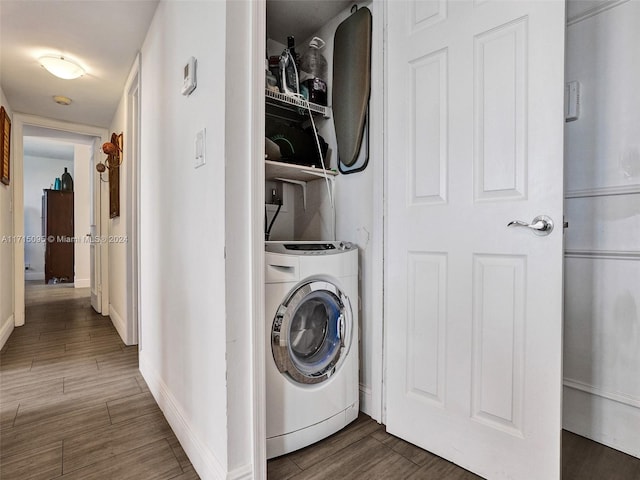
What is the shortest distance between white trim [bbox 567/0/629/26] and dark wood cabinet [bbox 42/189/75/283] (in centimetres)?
775

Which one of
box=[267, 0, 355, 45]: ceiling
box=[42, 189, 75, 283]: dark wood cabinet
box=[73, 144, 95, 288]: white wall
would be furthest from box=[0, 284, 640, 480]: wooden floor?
box=[42, 189, 75, 283]: dark wood cabinet

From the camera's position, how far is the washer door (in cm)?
139

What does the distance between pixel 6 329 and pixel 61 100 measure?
82.1 inches

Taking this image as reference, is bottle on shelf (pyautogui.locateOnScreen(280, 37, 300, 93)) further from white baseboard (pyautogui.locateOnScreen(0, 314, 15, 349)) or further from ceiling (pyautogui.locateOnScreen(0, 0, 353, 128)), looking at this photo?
white baseboard (pyautogui.locateOnScreen(0, 314, 15, 349))

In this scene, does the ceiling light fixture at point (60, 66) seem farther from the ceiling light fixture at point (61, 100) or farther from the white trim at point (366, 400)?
the white trim at point (366, 400)

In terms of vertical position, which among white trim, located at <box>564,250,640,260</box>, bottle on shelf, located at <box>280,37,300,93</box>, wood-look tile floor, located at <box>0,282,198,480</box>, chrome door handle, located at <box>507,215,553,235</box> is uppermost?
bottle on shelf, located at <box>280,37,300,93</box>

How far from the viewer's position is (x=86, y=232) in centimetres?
648

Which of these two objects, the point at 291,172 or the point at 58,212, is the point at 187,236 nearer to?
the point at 291,172

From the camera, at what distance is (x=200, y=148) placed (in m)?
1.27

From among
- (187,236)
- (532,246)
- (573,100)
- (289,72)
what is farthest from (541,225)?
(289,72)

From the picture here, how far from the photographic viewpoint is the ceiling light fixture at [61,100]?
3.06 m

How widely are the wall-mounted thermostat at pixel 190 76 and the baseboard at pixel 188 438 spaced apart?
53.5 inches

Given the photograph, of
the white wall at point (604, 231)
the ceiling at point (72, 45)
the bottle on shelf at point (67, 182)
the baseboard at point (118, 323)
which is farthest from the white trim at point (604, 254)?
the bottle on shelf at point (67, 182)

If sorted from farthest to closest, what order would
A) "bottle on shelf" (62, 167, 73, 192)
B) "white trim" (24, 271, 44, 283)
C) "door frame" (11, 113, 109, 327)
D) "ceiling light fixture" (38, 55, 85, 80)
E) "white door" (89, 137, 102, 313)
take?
"white trim" (24, 271, 44, 283) < "bottle on shelf" (62, 167, 73, 192) < "white door" (89, 137, 102, 313) < "door frame" (11, 113, 109, 327) < "ceiling light fixture" (38, 55, 85, 80)
